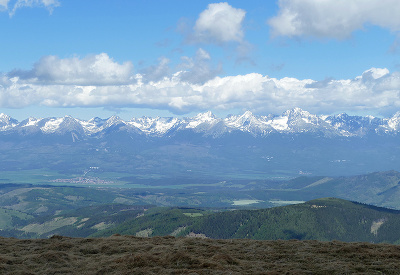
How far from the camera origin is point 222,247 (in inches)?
2079

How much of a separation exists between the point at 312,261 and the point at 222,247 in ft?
40.9

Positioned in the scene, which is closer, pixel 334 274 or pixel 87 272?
pixel 334 274

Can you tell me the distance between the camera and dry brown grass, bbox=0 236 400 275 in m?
40.8

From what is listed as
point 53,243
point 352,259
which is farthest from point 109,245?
point 352,259

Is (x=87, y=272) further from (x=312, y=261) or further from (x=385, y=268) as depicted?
(x=385, y=268)

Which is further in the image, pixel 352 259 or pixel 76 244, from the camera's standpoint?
pixel 76 244

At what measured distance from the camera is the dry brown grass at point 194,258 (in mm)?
40812

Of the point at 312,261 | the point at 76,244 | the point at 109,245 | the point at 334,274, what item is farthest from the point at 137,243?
the point at 334,274

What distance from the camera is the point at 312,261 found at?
4394 cm

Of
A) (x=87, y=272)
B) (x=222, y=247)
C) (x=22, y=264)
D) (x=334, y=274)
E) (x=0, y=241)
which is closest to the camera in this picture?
(x=334, y=274)

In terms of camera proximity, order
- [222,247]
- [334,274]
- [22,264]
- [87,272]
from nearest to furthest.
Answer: [334,274] → [87,272] → [22,264] → [222,247]

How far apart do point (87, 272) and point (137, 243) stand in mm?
14050

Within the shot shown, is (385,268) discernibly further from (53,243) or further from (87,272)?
(53,243)

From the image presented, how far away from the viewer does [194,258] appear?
144 feet
